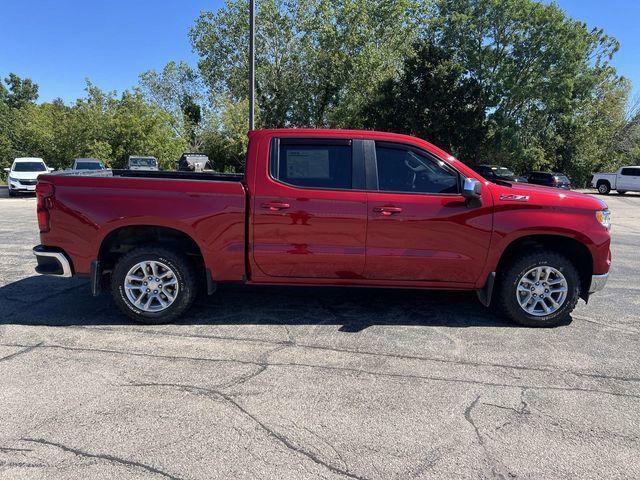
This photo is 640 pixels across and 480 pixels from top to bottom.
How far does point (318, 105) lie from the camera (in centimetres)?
3653

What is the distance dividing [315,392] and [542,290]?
276 centimetres

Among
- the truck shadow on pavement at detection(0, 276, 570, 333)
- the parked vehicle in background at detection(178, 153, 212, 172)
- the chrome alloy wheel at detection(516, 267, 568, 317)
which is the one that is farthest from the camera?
the parked vehicle in background at detection(178, 153, 212, 172)

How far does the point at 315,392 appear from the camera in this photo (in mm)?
3615

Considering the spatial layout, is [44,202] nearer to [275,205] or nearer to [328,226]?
[275,205]

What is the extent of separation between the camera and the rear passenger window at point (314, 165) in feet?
16.1

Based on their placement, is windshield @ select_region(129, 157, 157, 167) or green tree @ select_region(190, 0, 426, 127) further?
green tree @ select_region(190, 0, 426, 127)

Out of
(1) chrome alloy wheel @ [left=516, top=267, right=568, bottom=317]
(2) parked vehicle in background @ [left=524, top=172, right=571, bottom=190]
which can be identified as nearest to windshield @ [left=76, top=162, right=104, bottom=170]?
(1) chrome alloy wheel @ [left=516, top=267, right=568, bottom=317]

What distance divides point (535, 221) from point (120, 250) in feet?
13.7

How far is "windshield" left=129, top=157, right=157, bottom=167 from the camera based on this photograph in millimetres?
24875

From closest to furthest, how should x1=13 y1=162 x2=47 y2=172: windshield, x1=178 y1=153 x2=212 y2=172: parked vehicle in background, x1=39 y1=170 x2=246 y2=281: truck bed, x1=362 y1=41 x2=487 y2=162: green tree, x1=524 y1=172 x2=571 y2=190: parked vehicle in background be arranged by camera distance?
x1=39 y1=170 x2=246 y2=281: truck bed, x1=13 y1=162 x2=47 y2=172: windshield, x1=178 y1=153 x2=212 y2=172: parked vehicle in background, x1=524 y1=172 x2=571 y2=190: parked vehicle in background, x1=362 y1=41 x2=487 y2=162: green tree

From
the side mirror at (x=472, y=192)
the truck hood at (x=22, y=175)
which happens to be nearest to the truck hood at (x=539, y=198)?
the side mirror at (x=472, y=192)

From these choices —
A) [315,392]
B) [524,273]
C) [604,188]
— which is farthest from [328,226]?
[604,188]

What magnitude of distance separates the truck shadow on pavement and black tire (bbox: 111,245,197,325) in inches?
7.6

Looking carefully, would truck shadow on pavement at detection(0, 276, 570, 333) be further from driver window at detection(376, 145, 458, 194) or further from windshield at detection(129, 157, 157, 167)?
windshield at detection(129, 157, 157, 167)
